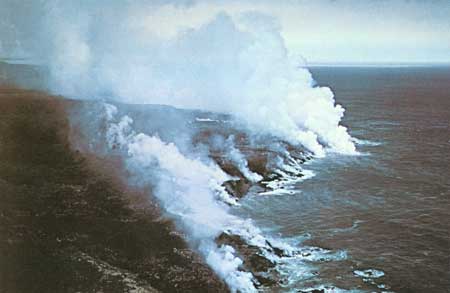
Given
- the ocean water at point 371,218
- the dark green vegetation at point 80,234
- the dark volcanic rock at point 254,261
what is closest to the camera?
the dark green vegetation at point 80,234

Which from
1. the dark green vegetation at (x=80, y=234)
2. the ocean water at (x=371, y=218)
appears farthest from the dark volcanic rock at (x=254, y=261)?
the dark green vegetation at (x=80, y=234)

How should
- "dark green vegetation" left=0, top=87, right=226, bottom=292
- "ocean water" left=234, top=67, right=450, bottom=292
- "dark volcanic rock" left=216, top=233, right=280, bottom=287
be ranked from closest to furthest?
A: "dark green vegetation" left=0, top=87, right=226, bottom=292
"dark volcanic rock" left=216, top=233, right=280, bottom=287
"ocean water" left=234, top=67, right=450, bottom=292

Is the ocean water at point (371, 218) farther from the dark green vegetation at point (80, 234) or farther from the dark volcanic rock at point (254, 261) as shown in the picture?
the dark green vegetation at point (80, 234)

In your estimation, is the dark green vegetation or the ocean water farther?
the ocean water

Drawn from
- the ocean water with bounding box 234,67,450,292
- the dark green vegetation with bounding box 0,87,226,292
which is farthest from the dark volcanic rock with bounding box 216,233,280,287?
the dark green vegetation with bounding box 0,87,226,292

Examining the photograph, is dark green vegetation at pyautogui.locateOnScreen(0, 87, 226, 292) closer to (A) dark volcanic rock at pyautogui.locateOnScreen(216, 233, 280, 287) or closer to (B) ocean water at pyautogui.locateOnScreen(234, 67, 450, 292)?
(A) dark volcanic rock at pyautogui.locateOnScreen(216, 233, 280, 287)

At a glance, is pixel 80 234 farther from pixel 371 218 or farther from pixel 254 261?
pixel 371 218
